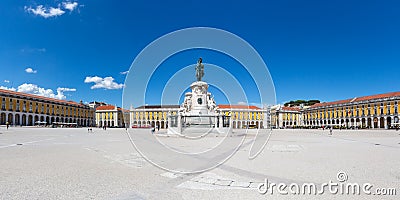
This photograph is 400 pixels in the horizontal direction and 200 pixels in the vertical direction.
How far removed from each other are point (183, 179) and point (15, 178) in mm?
3407

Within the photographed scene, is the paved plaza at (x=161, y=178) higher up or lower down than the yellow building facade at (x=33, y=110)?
lower down

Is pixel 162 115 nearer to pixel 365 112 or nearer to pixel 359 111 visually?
pixel 359 111

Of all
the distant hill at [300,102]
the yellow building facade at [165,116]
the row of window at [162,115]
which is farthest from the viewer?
the distant hill at [300,102]

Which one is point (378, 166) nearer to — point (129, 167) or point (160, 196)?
point (160, 196)

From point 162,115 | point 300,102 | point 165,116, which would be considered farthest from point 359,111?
point 162,115

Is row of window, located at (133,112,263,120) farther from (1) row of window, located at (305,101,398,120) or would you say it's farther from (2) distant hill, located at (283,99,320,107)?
(2) distant hill, located at (283,99,320,107)

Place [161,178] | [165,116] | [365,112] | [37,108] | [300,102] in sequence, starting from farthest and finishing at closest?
1. [300,102]
2. [165,116]
3. [37,108]
4. [365,112]
5. [161,178]

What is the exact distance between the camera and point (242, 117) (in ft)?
309

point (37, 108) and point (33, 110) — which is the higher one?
point (37, 108)

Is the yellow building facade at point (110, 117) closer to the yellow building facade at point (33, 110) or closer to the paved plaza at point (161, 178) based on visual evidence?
the yellow building facade at point (33, 110)

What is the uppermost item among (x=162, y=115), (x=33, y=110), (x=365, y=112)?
(x=33, y=110)

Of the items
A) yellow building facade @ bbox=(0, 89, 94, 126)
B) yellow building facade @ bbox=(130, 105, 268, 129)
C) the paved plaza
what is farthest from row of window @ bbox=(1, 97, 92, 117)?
the paved plaza

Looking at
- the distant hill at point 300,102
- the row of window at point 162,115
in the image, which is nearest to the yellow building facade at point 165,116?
the row of window at point 162,115

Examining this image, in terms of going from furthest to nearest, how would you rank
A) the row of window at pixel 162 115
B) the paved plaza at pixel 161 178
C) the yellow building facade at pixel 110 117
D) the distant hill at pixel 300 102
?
the distant hill at pixel 300 102
the yellow building facade at pixel 110 117
the row of window at pixel 162 115
the paved plaza at pixel 161 178
